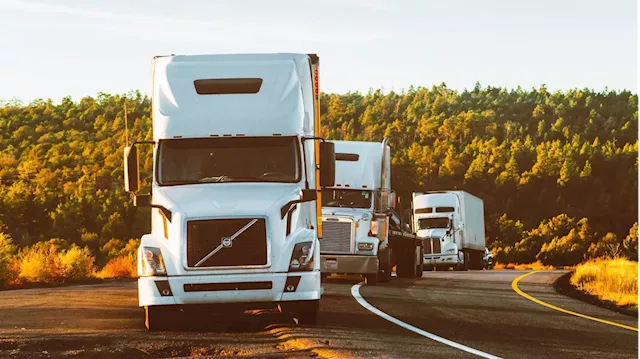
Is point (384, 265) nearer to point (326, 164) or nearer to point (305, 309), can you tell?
point (326, 164)

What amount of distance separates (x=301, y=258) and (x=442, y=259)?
119 feet

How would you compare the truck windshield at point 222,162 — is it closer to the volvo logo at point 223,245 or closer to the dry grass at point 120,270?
the volvo logo at point 223,245

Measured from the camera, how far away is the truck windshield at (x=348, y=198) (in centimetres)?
2727

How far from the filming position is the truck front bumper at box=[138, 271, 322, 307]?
13992 millimetres

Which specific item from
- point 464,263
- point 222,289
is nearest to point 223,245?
point 222,289

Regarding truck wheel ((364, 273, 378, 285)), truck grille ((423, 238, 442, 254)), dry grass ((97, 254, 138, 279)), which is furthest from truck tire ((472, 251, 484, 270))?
truck wheel ((364, 273, 378, 285))

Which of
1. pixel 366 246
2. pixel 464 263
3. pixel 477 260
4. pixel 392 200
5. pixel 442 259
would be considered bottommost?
pixel 477 260

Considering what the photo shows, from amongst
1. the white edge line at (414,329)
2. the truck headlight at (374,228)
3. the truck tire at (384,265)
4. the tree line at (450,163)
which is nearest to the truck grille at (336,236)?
the truck headlight at (374,228)

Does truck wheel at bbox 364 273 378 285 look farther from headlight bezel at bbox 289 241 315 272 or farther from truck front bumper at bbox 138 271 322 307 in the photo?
truck front bumper at bbox 138 271 322 307

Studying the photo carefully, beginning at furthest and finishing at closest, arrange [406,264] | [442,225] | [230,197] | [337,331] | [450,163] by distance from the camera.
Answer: [450,163] → [442,225] → [406,264] → [230,197] → [337,331]

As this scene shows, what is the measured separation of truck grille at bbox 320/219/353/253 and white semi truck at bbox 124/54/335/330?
1094cm

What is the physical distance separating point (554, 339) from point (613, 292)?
35.9 feet

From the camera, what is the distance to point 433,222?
50.0 meters

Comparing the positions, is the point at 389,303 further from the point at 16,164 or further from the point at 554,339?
the point at 16,164
